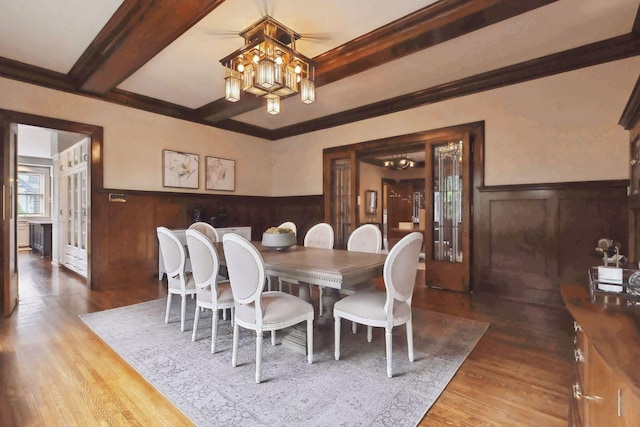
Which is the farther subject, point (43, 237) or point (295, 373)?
point (43, 237)

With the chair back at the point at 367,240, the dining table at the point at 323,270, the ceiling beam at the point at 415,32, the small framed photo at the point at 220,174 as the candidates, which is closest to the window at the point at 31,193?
the small framed photo at the point at 220,174

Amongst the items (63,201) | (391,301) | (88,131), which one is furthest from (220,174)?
(391,301)

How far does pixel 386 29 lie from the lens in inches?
114

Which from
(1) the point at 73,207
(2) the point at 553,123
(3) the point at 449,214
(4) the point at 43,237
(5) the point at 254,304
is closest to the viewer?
(5) the point at 254,304

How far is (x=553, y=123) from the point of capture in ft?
11.7

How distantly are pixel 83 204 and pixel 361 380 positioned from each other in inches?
217

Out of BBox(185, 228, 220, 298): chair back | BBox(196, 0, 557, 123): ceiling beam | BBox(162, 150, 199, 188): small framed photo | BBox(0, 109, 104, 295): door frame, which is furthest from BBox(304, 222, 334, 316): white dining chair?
BBox(0, 109, 104, 295): door frame

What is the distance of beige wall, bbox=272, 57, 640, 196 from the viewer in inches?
128

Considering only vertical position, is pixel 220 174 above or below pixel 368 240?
above

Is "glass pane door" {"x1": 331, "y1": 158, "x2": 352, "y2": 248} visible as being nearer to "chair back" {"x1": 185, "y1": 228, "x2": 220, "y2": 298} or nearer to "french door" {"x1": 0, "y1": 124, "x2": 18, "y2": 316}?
"chair back" {"x1": 185, "y1": 228, "x2": 220, "y2": 298}

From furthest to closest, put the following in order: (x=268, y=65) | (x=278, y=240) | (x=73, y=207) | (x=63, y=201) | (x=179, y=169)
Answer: (x=63, y=201) < (x=73, y=207) < (x=179, y=169) < (x=278, y=240) < (x=268, y=65)

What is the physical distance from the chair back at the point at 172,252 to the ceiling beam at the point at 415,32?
92.8 inches

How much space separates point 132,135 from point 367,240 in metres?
3.85

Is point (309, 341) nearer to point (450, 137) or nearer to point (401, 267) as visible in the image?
point (401, 267)
